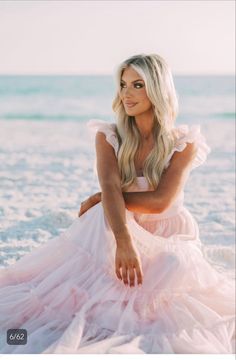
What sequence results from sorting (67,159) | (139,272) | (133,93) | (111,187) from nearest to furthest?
(139,272), (111,187), (133,93), (67,159)

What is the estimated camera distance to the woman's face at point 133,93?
7.75ft

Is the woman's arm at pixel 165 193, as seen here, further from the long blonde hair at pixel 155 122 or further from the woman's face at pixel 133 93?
the woman's face at pixel 133 93

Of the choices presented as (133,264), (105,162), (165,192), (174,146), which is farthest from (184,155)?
(133,264)

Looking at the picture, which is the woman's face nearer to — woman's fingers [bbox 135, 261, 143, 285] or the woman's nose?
the woman's nose

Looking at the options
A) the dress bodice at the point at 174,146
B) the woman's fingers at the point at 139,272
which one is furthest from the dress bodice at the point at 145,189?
the woman's fingers at the point at 139,272

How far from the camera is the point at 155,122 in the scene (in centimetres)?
245

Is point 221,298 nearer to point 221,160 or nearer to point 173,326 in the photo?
point 173,326

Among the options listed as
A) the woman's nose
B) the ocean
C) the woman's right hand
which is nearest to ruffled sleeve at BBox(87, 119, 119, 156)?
the woman's nose

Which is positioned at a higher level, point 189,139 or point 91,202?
point 189,139

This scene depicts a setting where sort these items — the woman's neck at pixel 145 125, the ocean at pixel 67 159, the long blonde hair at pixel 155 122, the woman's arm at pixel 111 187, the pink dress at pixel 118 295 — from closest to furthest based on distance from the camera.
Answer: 1. the pink dress at pixel 118 295
2. the woman's arm at pixel 111 187
3. the long blonde hair at pixel 155 122
4. the woman's neck at pixel 145 125
5. the ocean at pixel 67 159

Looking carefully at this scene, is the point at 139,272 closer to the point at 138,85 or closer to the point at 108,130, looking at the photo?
the point at 108,130

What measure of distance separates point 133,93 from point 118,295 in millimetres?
692

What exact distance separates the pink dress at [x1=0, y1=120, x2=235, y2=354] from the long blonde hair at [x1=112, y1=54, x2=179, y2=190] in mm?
39

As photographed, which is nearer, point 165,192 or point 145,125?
point 165,192
